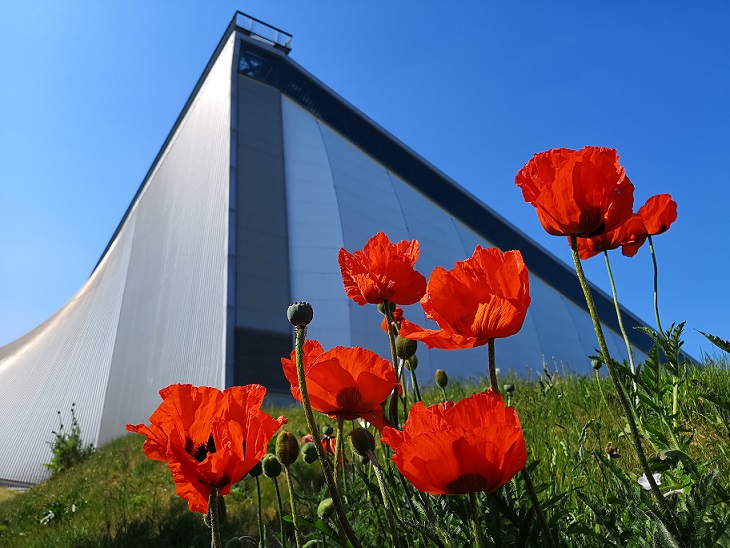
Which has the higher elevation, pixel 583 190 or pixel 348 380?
pixel 583 190

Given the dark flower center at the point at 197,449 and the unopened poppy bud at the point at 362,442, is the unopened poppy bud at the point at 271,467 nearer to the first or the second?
the unopened poppy bud at the point at 362,442

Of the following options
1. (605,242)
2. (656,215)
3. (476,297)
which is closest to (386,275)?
(476,297)

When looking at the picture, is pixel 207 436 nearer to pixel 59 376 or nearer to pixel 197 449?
pixel 197 449

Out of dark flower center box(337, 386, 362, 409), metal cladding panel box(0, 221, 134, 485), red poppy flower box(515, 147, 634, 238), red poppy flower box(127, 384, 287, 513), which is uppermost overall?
metal cladding panel box(0, 221, 134, 485)

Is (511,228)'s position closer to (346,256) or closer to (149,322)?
(149,322)

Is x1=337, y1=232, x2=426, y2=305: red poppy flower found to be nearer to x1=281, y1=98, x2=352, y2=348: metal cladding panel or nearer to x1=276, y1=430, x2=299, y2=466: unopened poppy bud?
x1=276, y1=430, x2=299, y2=466: unopened poppy bud

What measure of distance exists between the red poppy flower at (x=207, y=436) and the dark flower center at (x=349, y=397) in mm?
92

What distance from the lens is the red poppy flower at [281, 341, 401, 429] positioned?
0.73 metres

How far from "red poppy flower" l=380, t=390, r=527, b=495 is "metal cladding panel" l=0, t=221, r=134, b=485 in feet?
32.8

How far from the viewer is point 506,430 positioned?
547 millimetres

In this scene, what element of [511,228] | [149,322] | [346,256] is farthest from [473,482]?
[511,228]

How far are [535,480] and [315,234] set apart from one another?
28.9 feet

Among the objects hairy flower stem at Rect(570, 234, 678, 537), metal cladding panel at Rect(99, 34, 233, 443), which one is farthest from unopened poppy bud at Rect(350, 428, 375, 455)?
metal cladding panel at Rect(99, 34, 233, 443)

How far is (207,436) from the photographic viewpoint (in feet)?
2.18
